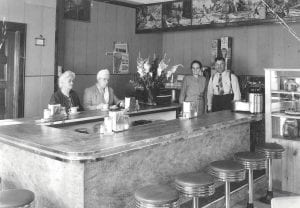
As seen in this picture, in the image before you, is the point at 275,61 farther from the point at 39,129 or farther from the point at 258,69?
the point at 39,129

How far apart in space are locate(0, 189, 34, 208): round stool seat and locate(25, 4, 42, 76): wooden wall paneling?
12.1ft

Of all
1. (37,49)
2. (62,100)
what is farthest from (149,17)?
(62,100)

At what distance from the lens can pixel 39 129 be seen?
3275 mm

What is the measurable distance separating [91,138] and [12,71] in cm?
344

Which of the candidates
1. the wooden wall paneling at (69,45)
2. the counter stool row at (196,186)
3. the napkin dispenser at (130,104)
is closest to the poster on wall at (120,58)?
the wooden wall paneling at (69,45)

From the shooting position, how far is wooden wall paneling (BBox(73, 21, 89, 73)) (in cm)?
707

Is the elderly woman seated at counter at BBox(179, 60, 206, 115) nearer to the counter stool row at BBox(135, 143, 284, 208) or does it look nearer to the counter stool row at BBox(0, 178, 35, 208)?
the counter stool row at BBox(135, 143, 284, 208)

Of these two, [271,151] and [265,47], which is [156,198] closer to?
[271,151]

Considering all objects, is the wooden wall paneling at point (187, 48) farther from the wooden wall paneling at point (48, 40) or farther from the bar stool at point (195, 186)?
the bar stool at point (195, 186)

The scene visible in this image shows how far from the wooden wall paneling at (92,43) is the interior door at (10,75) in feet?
5.86

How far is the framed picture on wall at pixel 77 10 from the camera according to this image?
268 inches

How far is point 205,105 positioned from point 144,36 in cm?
308

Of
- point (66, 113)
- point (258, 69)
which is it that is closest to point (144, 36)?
point (258, 69)

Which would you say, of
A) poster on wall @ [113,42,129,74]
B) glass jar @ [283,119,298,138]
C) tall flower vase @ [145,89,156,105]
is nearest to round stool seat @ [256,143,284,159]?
glass jar @ [283,119,298,138]
